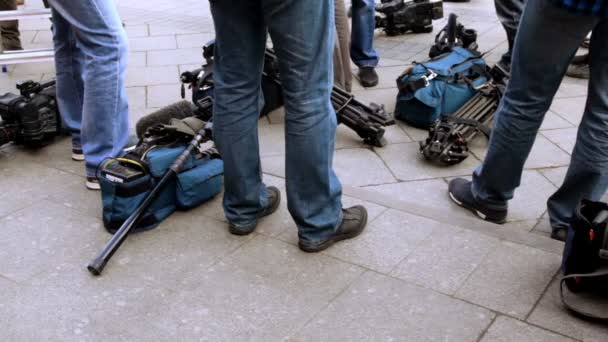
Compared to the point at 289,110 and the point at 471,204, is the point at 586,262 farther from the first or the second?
the point at 289,110

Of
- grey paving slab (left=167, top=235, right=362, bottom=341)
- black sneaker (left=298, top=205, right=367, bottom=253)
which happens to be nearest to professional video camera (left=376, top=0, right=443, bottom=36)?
black sneaker (left=298, top=205, right=367, bottom=253)

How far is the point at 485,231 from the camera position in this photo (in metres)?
2.71

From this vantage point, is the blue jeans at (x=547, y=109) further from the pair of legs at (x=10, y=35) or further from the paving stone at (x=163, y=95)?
the pair of legs at (x=10, y=35)

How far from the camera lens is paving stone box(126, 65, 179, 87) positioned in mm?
4855

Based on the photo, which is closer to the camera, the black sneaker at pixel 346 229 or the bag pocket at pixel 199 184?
the black sneaker at pixel 346 229

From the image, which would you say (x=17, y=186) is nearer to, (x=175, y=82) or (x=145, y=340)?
(x=145, y=340)

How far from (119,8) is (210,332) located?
6370 mm

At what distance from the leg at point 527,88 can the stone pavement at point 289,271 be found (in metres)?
0.22

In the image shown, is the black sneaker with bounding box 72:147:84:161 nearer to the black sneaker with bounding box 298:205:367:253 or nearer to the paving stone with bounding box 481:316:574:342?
the black sneaker with bounding box 298:205:367:253

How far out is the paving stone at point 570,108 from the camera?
13.6 ft

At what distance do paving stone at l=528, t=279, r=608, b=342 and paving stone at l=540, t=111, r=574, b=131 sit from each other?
6.74 feet

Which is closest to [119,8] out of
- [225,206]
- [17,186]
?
[17,186]

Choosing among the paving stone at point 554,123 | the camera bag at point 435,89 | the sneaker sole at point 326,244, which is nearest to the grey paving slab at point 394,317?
the sneaker sole at point 326,244

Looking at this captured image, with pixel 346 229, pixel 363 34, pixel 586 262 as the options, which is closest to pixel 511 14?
pixel 363 34
